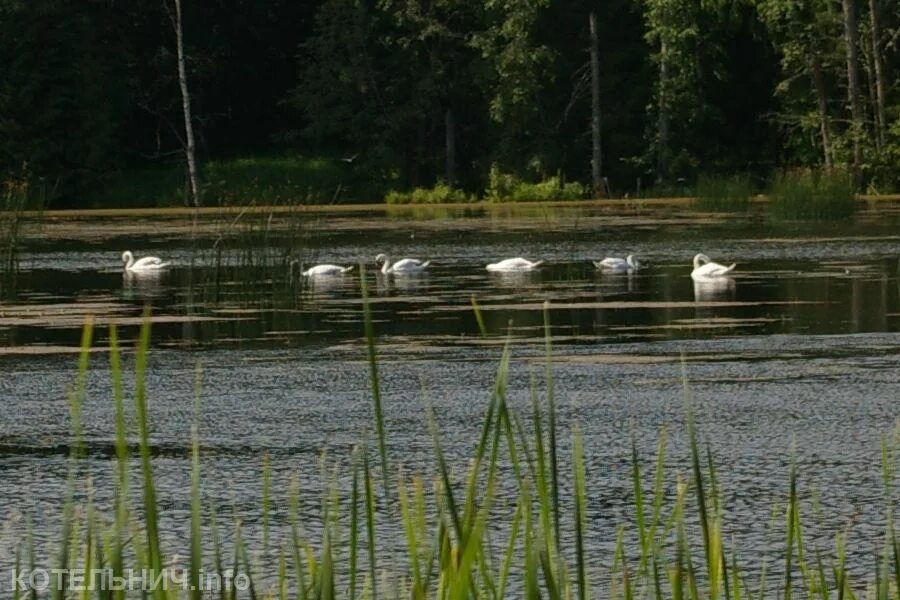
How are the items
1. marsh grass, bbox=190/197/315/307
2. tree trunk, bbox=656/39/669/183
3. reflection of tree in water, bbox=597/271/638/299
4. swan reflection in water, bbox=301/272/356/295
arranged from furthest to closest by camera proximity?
tree trunk, bbox=656/39/669/183 → swan reflection in water, bbox=301/272/356/295 → reflection of tree in water, bbox=597/271/638/299 → marsh grass, bbox=190/197/315/307

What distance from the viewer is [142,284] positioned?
2239 centimetres

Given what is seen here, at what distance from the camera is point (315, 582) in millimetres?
4965

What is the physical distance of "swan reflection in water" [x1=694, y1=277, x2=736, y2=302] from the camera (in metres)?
19.3

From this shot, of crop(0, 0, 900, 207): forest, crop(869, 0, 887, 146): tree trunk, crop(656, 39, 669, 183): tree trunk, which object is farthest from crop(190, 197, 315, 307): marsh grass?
crop(656, 39, 669, 183): tree trunk

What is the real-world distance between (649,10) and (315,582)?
44464 mm

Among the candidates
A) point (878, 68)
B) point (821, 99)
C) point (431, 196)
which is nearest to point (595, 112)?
point (431, 196)

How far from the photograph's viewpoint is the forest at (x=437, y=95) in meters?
46.5

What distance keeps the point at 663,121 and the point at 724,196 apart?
9.49 m

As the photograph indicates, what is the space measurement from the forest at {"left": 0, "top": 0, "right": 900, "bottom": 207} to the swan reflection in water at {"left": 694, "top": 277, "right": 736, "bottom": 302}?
23.8 meters

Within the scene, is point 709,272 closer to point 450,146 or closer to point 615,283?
point 615,283

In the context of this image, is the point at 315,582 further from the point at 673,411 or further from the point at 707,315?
the point at 707,315

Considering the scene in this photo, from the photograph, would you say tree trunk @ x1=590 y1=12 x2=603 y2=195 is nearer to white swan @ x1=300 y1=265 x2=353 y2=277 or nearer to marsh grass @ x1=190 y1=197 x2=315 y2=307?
white swan @ x1=300 y1=265 x2=353 y2=277

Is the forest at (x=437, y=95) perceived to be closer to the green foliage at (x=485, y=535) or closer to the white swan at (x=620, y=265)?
the white swan at (x=620, y=265)

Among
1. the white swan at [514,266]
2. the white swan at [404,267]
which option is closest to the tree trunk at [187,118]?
the white swan at [404,267]
